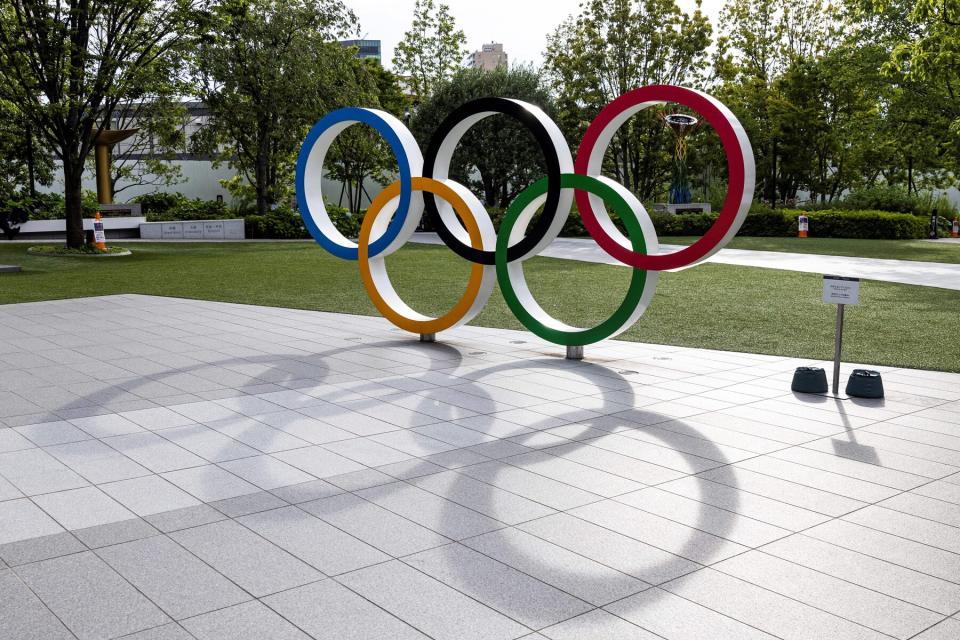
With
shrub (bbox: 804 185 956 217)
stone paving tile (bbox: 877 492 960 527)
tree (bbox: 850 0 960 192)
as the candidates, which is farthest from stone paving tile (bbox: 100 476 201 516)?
shrub (bbox: 804 185 956 217)

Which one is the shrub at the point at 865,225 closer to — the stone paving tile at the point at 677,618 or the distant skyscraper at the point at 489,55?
the stone paving tile at the point at 677,618

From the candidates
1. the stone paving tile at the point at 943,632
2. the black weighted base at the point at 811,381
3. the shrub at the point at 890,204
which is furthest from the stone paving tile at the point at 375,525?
the shrub at the point at 890,204

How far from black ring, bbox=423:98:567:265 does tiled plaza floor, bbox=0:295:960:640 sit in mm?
1416

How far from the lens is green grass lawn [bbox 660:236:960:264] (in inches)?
948

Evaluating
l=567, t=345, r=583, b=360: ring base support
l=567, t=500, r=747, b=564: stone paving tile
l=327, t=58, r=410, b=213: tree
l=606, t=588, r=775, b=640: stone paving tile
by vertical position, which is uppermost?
l=327, t=58, r=410, b=213: tree

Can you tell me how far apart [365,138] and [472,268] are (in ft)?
88.1

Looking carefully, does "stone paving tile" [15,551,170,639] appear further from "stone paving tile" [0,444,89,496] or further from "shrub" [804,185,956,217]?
"shrub" [804,185,956,217]

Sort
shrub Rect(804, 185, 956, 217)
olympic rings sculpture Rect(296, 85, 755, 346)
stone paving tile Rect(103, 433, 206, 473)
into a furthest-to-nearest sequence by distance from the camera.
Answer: shrub Rect(804, 185, 956, 217) < olympic rings sculpture Rect(296, 85, 755, 346) < stone paving tile Rect(103, 433, 206, 473)

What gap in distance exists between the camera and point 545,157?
9.44 metres

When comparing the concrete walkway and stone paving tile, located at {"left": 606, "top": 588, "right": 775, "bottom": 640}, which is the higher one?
the concrete walkway

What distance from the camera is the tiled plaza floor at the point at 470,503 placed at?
389 centimetres

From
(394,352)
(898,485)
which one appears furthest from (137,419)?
(898,485)

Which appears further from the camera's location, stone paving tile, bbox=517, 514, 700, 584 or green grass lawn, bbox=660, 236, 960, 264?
green grass lawn, bbox=660, 236, 960, 264

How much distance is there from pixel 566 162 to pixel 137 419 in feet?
16.8
